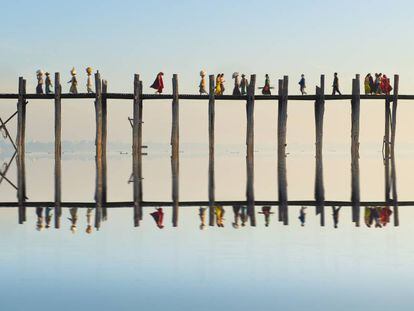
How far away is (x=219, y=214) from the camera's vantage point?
13562 mm

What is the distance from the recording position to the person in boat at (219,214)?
40.4ft

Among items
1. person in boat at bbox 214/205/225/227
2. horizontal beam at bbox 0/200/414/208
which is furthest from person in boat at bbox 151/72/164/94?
person in boat at bbox 214/205/225/227

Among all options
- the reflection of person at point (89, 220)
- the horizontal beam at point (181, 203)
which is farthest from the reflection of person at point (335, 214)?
the reflection of person at point (89, 220)

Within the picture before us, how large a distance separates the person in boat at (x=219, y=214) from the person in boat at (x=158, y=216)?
827mm

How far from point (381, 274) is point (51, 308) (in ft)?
10.8

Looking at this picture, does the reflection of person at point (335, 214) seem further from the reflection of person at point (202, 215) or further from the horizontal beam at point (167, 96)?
the horizontal beam at point (167, 96)

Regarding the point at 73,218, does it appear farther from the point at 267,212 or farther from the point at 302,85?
the point at 302,85

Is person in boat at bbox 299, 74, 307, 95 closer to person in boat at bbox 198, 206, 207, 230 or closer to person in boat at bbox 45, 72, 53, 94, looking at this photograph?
person in boat at bbox 45, 72, 53, 94

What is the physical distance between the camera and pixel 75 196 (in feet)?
56.2

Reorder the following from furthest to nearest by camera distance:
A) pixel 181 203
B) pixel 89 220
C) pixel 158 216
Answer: pixel 181 203, pixel 158 216, pixel 89 220

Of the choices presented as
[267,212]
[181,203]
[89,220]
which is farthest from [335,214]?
[89,220]

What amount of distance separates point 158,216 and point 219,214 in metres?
0.98

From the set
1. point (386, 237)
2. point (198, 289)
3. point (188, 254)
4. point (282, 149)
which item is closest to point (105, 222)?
point (188, 254)

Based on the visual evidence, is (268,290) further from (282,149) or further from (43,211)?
(282,149)
